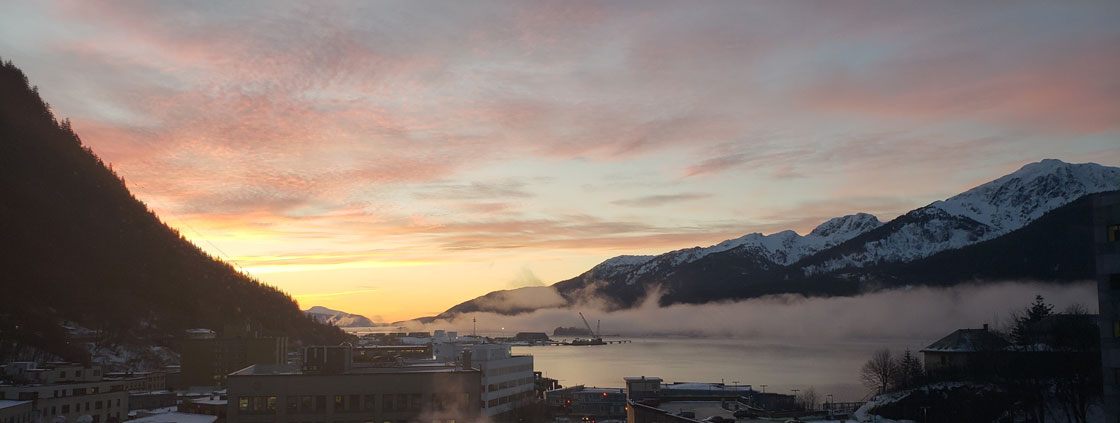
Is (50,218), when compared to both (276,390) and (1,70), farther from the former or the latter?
(276,390)

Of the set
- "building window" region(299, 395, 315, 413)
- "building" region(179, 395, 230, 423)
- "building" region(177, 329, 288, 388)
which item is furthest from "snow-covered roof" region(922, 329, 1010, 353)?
"building" region(177, 329, 288, 388)

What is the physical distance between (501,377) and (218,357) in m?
54.2

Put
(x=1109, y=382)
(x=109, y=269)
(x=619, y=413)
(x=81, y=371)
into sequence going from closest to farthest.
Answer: (x=1109, y=382)
(x=81, y=371)
(x=619, y=413)
(x=109, y=269)

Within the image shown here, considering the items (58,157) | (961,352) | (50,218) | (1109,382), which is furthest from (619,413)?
(58,157)

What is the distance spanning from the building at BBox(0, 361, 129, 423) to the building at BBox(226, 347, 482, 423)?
109 ft

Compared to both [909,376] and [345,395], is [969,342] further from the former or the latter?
[345,395]

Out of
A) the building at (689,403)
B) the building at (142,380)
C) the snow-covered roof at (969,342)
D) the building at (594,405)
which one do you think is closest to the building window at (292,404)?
the building at (689,403)

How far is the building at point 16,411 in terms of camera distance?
69.0 metres

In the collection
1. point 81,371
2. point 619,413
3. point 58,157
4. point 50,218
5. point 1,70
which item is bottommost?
point 619,413

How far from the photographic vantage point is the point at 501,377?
92.8m

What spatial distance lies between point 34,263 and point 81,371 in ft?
280

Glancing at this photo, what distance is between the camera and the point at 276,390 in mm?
52469

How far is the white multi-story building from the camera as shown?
288 ft

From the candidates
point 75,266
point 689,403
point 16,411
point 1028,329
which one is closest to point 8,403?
point 16,411
